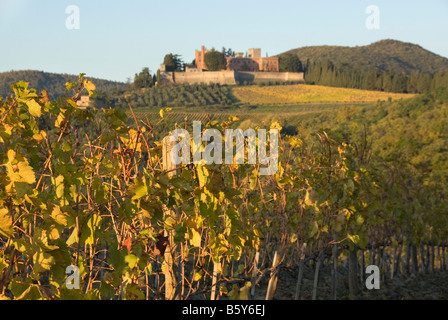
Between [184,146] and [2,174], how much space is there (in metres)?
1.14

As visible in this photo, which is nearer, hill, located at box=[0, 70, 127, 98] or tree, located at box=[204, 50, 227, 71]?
hill, located at box=[0, 70, 127, 98]

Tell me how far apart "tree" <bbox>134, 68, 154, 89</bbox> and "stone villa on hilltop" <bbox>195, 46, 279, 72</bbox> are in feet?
44.5

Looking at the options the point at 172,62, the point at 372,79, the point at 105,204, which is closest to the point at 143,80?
the point at 172,62

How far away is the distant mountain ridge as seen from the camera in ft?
392

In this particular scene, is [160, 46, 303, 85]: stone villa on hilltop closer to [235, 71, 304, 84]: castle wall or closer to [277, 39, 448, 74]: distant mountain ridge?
[235, 71, 304, 84]: castle wall

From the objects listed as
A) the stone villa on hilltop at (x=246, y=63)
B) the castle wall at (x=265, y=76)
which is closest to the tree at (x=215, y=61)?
the stone villa on hilltop at (x=246, y=63)

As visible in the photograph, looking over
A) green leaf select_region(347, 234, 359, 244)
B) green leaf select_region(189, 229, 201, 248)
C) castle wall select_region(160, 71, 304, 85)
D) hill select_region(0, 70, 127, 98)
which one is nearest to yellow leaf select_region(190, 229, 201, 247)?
green leaf select_region(189, 229, 201, 248)

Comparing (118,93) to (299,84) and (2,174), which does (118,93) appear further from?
(2,174)

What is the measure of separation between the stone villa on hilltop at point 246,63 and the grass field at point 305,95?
13648 millimetres

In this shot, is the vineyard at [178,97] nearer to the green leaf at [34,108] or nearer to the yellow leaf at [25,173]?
the green leaf at [34,108]

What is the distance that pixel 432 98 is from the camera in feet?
133
